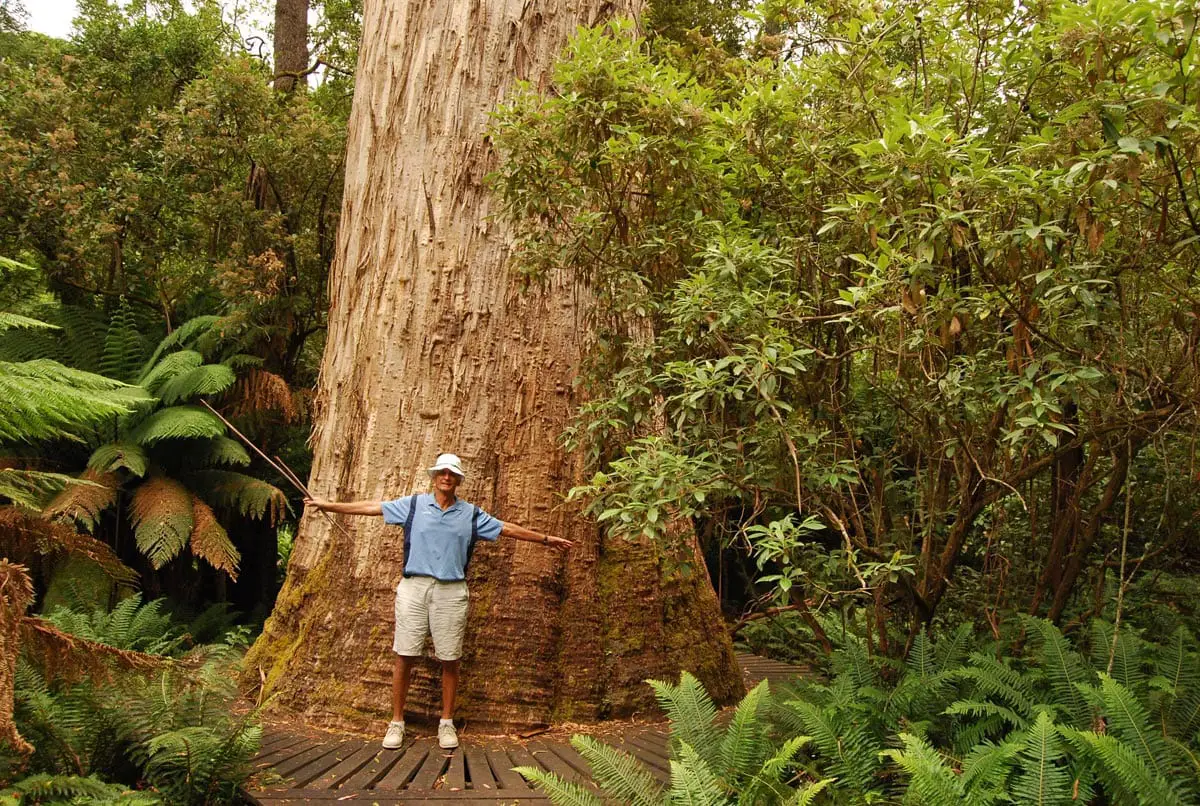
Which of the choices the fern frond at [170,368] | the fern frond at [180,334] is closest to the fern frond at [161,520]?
the fern frond at [170,368]

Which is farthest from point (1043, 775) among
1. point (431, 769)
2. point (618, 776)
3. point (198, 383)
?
point (198, 383)

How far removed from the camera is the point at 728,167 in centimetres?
462

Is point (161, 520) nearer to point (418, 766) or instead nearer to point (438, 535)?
point (438, 535)

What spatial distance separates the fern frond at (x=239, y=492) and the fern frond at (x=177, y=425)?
58 cm

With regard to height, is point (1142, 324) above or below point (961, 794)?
above

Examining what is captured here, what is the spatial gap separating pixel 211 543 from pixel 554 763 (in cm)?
382

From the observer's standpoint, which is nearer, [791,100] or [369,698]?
[791,100]

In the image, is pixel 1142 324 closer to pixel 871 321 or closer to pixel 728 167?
pixel 871 321

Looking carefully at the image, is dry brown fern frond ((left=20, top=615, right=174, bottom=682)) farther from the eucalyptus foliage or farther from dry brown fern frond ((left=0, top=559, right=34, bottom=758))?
the eucalyptus foliage

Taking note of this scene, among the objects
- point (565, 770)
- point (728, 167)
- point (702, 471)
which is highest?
point (728, 167)

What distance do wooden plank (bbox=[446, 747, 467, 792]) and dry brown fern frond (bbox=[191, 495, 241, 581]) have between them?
297cm

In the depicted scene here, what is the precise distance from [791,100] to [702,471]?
73.9 inches

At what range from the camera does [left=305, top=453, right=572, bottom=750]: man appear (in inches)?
187

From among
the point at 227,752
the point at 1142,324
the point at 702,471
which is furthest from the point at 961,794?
the point at 227,752
